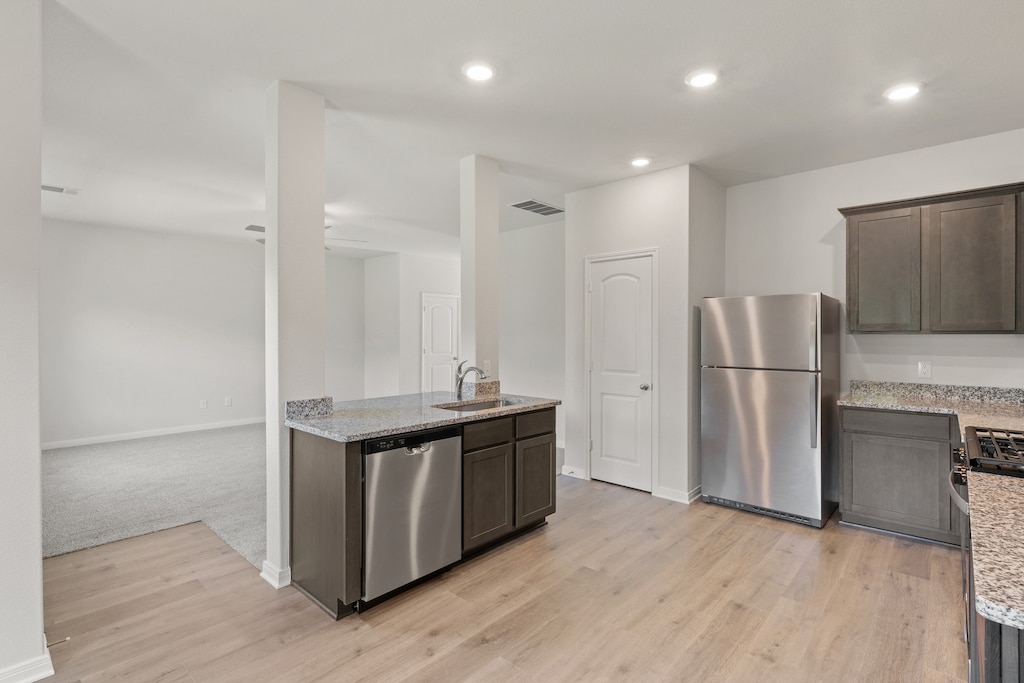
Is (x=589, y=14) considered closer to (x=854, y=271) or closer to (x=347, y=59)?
(x=347, y=59)

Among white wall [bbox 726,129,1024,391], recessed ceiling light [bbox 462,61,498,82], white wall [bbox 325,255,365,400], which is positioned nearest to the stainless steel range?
white wall [bbox 726,129,1024,391]

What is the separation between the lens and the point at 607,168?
4.16 m

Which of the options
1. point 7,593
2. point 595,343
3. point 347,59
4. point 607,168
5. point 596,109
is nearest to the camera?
point 7,593

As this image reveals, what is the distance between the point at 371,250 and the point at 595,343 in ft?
15.8

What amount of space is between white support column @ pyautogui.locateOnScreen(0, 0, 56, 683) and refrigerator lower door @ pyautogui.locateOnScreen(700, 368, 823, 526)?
395cm

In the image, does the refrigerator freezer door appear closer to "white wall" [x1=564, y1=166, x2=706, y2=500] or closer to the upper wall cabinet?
"white wall" [x1=564, y1=166, x2=706, y2=500]

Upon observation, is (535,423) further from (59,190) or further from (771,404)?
(59,190)

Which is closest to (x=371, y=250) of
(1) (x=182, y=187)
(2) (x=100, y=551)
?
(1) (x=182, y=187)

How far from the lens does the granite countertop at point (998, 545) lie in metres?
0.82

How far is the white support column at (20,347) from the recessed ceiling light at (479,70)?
Answer: 1.71 meters

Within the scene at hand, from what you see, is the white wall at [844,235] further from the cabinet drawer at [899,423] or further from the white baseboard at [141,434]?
the white baseboard at [141,434]

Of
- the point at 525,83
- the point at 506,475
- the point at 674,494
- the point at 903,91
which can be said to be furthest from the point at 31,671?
the point at 903,91

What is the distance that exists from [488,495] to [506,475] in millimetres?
186

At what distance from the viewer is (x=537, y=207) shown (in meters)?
5.43
